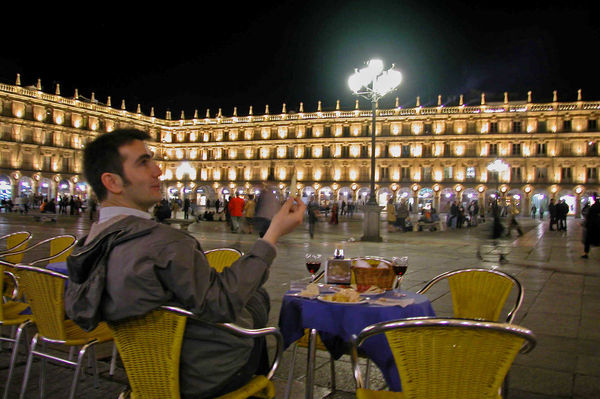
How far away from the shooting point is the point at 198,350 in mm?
1684

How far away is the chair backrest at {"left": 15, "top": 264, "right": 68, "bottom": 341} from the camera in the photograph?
2344 mm

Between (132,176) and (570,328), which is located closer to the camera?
(132,176)

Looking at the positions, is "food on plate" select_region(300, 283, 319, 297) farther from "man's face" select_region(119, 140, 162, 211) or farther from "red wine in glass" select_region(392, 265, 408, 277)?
"man's face" select_region(119, 140, 162, 211)

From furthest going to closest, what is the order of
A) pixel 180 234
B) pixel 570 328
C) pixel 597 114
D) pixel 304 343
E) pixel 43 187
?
pixel 43 187 < pixel 597 114 < pixel 570 328 < pixel 304 343 < pixel 180 234

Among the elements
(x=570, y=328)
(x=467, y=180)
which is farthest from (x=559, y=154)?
(x=570, y=328)

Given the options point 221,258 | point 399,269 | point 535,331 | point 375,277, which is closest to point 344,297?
point 375,277

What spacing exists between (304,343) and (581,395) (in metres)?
1.74

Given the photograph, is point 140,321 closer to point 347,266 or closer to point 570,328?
point 347,266

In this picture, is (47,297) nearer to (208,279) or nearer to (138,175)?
(138,175)

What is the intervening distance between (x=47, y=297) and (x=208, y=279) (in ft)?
4.30

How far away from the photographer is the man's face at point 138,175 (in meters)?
1.76

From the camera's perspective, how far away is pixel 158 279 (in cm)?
151

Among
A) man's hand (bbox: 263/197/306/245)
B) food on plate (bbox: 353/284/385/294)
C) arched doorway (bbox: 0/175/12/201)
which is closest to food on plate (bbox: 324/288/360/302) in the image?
food on plate (bbox: 353/284/385/294)

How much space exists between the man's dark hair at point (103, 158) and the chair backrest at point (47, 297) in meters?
0.79
